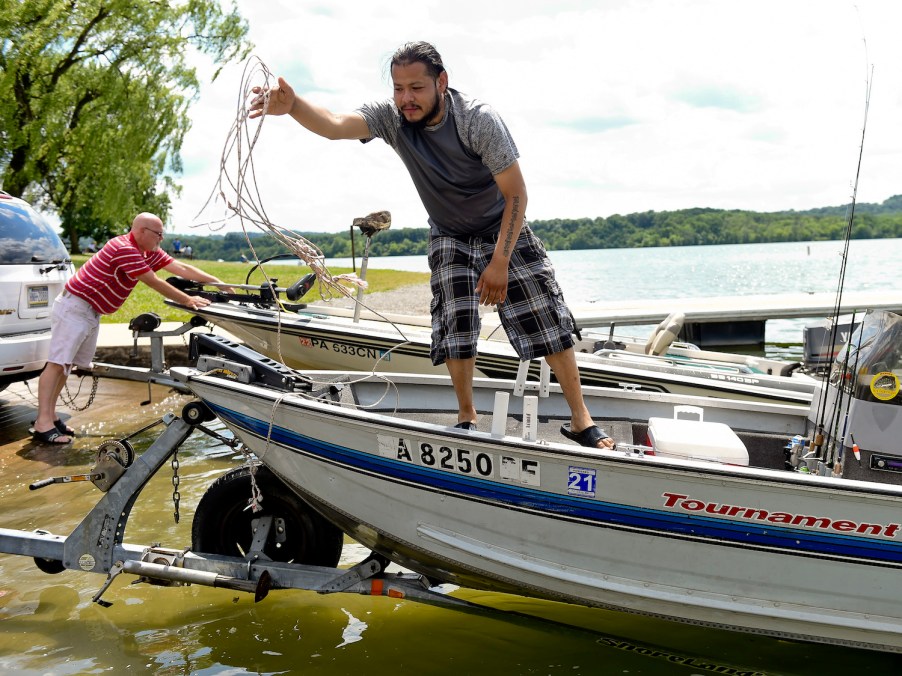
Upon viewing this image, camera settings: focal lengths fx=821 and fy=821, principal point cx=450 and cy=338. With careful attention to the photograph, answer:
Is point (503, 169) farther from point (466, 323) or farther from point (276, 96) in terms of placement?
point (276, 96)

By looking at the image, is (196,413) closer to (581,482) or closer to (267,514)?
(267,514)

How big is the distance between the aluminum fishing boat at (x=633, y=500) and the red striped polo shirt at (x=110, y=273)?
2557mm

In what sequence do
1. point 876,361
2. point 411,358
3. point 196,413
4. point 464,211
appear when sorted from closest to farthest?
1. point 876,361
2. point 464,211
3. point 196,413
4. point 411,358

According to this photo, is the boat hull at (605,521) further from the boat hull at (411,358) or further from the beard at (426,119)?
the boat hull at (411,358)

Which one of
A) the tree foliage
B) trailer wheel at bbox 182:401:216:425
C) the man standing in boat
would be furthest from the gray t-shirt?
the tree foliage

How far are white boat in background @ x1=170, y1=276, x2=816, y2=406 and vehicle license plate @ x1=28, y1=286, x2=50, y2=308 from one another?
4.25 ft

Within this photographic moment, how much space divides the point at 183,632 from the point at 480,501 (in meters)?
1.71

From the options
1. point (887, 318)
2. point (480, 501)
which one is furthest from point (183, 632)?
point (887, 318)

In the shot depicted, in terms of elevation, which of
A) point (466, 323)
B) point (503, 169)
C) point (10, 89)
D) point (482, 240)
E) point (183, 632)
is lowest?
point (183, 632)

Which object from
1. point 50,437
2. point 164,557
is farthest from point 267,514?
point 50,437

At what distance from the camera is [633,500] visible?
3156mm

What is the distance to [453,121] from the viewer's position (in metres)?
3.53

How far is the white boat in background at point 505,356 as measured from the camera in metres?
6.73

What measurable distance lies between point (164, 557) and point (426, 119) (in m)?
2.33
